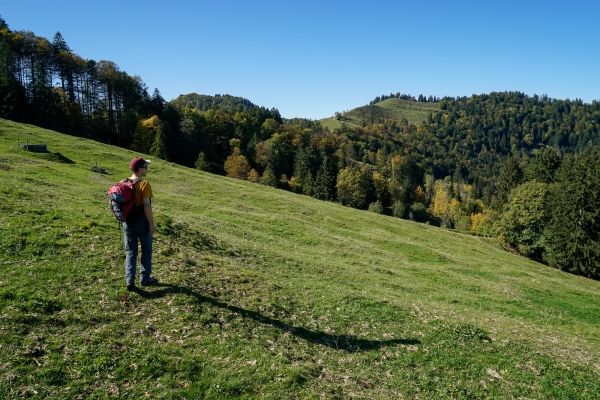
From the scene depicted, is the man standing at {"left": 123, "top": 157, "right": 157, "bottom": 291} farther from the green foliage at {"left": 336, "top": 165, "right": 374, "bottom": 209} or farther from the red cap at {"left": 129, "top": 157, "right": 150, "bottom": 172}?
the green foliage at {"left": 336, "top": 165, "right": 374, "bottom": 209}

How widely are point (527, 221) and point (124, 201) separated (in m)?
72.0

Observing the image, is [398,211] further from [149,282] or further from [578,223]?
[149,282]

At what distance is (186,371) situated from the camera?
859cm

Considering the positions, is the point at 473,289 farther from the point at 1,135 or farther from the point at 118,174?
the point at 1,135

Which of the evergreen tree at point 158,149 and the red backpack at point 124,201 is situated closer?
the red backpack at point 124,201

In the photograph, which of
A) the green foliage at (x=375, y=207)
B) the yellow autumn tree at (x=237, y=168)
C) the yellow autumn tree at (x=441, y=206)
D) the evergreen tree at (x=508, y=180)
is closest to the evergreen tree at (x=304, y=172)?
the yellow autumn tree at (x=237, y=168)

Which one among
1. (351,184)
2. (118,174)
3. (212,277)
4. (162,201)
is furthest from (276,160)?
(212,277)

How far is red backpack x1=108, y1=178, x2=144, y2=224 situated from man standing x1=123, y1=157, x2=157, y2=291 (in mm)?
107

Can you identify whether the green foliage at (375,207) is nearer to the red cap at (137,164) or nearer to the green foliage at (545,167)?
the green foliage at (545,167)

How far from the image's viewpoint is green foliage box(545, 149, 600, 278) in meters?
53.7

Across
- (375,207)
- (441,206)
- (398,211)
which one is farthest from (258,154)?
(441,206)

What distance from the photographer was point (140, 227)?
1134 centimetres

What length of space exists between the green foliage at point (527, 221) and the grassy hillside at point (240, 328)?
44633 mm

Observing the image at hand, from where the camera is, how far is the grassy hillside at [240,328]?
8.41m
